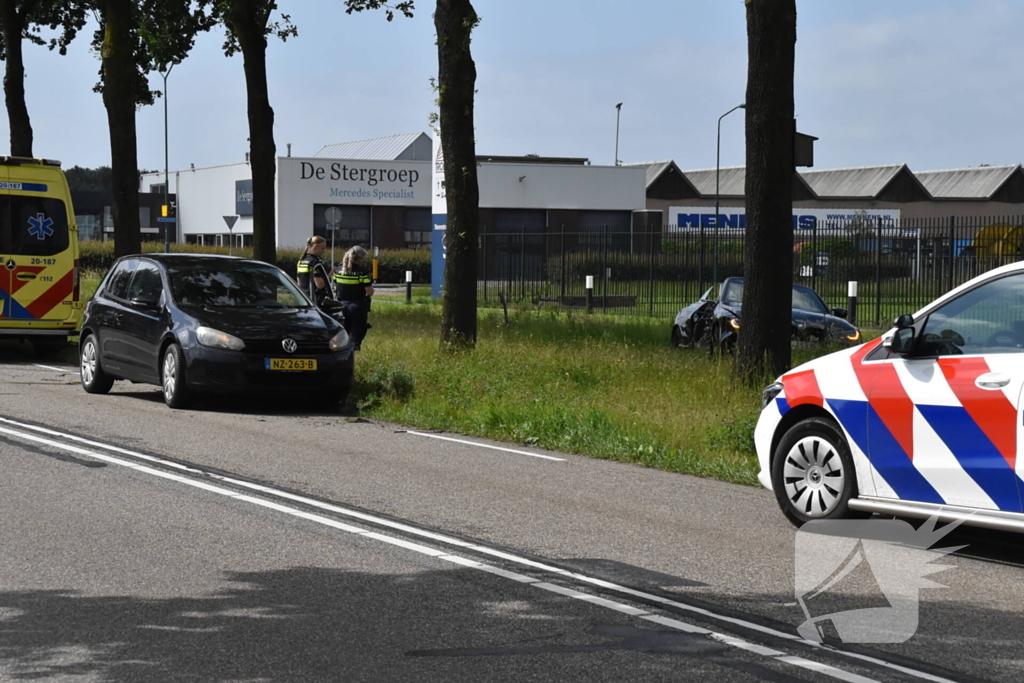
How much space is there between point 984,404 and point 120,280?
1195cm

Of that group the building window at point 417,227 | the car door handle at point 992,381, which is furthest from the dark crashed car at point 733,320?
the building window at point 417,227

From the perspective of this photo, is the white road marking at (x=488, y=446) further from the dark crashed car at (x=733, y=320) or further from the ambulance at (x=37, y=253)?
the ambulance at (x=37, y=253)

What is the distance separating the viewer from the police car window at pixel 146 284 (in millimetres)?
15636

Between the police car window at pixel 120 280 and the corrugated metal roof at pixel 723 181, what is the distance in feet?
228

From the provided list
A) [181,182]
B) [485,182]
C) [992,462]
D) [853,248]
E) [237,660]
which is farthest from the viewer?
[181,182]

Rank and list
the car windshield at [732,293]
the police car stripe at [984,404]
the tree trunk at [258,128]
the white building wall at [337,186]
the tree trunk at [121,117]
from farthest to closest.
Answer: the white building wall at [337,186], the tree trunk at [121,117], the tree trunk at [258,128], the car windshield at [732,293], the police car stripe at [984,404]

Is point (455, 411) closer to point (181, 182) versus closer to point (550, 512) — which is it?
point (550, 512)

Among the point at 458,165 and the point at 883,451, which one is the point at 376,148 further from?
the point at 883,451

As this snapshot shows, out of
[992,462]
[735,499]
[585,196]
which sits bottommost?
[735,499]

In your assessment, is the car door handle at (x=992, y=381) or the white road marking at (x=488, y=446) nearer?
the car door handle at (x=992, y=381)

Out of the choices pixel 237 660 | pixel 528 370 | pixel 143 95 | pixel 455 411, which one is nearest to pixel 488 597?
pixel 237 660

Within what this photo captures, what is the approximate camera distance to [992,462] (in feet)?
23.4

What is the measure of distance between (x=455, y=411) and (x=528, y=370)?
6.69 ft

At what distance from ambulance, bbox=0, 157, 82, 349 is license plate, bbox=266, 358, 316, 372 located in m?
7.84
